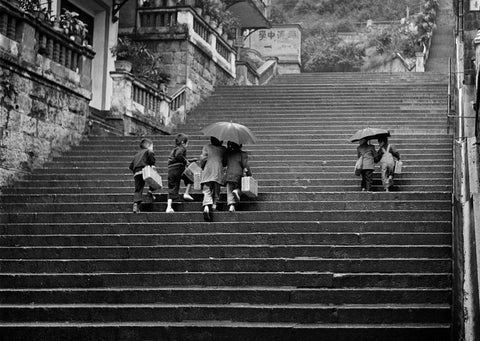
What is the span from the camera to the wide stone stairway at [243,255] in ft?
31.5

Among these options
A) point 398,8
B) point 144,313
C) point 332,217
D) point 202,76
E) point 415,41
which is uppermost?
point 398,8

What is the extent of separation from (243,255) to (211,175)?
5.97ft

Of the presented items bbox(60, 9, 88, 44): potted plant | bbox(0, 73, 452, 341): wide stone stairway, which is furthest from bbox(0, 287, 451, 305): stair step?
bbox(60, 9, 88, 44): potted plant

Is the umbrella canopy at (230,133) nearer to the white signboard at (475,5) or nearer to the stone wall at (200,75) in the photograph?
the white signboard at (475,5)

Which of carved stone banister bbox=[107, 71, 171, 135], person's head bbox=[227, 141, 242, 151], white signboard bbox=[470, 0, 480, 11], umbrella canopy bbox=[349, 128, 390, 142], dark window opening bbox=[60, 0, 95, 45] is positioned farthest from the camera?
dark window opening bbox=[60, 0, 95, 45]

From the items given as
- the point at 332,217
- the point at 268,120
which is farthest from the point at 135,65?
the point at 332,217

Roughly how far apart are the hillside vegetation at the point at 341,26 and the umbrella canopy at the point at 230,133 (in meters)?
25.7

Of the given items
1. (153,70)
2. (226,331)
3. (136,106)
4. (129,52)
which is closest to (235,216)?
(226,331)

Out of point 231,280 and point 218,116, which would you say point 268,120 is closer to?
point 218,116

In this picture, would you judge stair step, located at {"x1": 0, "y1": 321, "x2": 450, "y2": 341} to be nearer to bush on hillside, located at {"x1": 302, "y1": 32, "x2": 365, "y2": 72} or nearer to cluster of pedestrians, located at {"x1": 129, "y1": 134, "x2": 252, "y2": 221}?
cluster of pedestrians, located at {"x1": 129, "y1": 134, "x2": 252, "y2": 221}

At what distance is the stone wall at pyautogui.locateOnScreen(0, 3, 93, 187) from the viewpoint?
14.5 m

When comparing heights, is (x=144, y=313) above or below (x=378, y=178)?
below

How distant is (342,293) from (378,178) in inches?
184

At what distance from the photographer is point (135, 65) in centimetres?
2269
